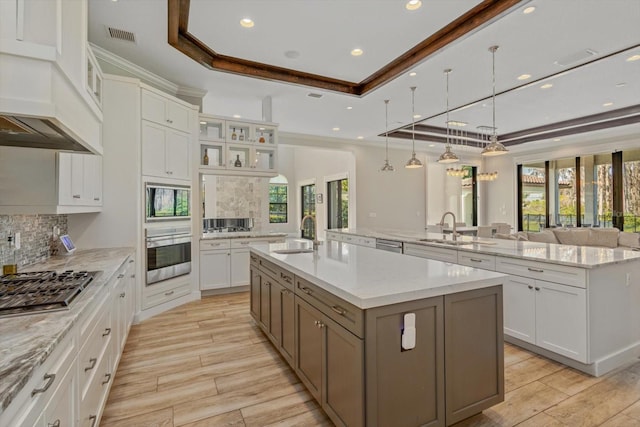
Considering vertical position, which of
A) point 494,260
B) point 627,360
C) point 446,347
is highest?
point 494,260

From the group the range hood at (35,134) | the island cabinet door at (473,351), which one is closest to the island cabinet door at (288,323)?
the island cabinet door at (473,351)

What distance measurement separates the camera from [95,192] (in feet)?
10.6

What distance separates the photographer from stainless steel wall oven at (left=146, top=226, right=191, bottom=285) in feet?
12.4

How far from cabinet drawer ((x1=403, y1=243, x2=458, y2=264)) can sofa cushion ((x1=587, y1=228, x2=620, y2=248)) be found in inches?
154

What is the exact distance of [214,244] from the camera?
4.85 m

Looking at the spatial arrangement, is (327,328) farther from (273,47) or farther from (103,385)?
(273,47)

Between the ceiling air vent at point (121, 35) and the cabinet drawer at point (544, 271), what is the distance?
4332 mm

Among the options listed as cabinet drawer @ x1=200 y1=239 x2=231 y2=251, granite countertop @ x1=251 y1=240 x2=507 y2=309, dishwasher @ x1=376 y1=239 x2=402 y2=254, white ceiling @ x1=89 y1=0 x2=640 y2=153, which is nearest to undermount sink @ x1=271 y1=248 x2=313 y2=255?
granite countertop @ x1=251 y1=240 x2=507 y2=309

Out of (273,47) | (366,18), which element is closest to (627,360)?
(366,18)

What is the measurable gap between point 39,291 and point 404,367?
1.92 m

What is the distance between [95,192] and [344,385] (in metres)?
3.12

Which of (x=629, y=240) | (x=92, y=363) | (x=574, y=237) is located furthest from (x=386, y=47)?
(x=629, y=240)

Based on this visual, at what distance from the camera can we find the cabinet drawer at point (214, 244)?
476cm

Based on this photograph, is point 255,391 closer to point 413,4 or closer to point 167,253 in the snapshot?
point 167,253
